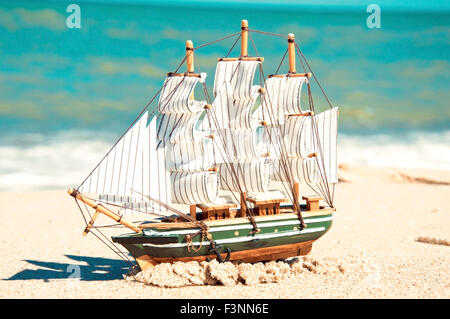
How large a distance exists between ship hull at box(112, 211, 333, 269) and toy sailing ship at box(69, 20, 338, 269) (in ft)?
0.08

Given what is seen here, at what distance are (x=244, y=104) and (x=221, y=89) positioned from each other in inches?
28.5

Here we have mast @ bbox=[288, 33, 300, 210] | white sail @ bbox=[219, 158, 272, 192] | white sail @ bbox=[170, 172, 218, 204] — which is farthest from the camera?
mast @ bbox=[288, 33, 300, 210]

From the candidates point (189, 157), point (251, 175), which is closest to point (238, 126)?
point (251, 175)

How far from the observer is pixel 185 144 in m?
13.0

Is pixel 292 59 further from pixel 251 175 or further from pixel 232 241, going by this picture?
pixel 232 241

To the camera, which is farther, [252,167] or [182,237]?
[252,167]

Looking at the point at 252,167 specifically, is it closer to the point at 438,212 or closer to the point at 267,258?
the point at 267,258

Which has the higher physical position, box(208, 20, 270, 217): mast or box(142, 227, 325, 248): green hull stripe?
box(208, 20, 270, 217): mast

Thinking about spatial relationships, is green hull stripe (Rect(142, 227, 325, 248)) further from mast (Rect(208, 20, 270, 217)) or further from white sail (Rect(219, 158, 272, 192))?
white sail (Rect(219, 158, 272, 192))

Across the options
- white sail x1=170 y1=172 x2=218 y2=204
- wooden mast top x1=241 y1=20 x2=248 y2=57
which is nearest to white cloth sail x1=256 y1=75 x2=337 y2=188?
wooden mast top x1=241 y1=20 x2=248 y2=57

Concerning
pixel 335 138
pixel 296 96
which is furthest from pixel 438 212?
pixel 296 96

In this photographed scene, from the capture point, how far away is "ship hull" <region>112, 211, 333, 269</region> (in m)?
11.6

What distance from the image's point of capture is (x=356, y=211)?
2233 cm

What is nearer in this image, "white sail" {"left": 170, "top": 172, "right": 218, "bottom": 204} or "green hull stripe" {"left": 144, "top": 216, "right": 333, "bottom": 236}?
"green hull stripe" {"left": 144, "top": 216, "right": 333, "bottom": 236}
